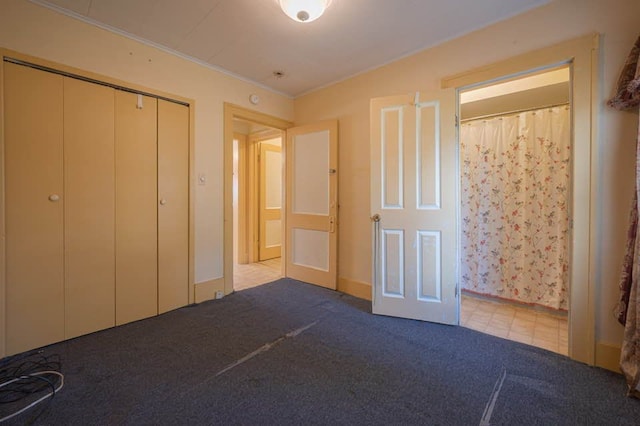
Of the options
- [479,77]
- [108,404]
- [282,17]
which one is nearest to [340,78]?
[282,17]

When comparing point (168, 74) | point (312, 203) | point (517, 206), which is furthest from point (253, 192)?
point (517, 206)

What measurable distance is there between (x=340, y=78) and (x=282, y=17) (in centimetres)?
125

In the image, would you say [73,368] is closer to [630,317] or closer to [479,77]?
[630,317]

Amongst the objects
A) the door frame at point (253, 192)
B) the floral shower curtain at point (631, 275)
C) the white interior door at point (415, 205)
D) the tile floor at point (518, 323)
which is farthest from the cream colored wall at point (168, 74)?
the floral shower curtain at point (631, 275)

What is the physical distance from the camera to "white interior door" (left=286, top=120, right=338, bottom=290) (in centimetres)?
337

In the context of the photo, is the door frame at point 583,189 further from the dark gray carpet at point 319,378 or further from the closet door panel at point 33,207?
the closet door panel at point 33,207

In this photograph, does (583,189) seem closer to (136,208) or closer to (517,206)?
(517,206)

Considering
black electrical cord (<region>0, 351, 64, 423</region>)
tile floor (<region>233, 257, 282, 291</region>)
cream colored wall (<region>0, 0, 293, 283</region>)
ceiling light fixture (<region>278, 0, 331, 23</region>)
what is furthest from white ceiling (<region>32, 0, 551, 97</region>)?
tile floor (<region>233, 257, 282, 291</region>)

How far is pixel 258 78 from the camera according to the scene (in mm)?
3275

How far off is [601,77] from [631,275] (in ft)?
4.16

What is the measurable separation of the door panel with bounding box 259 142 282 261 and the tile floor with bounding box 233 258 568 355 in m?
1.67

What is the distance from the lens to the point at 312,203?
142 inches

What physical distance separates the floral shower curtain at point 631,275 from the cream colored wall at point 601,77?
0.30 feet

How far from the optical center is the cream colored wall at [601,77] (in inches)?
69.1
